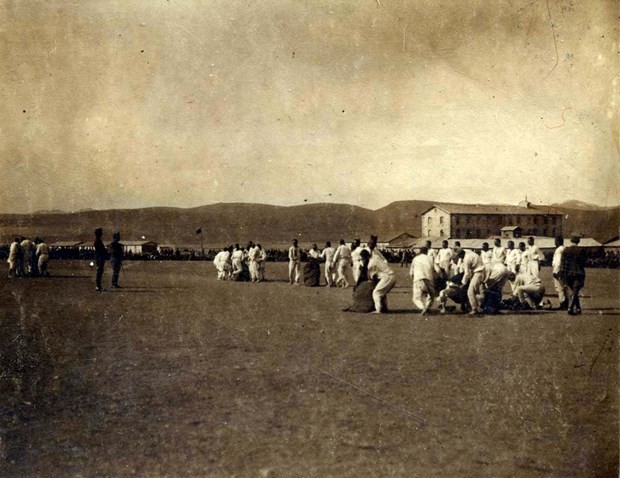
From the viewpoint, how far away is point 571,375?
559 cm

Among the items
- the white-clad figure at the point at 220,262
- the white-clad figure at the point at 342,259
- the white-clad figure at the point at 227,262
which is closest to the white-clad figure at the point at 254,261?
the white-clad figure at the point at 227,262

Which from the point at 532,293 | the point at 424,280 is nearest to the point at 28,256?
the point at 424,280

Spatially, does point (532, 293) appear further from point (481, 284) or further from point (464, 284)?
point (464, 284)

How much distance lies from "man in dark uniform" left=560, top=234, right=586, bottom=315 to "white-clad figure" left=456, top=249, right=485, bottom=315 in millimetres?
1358

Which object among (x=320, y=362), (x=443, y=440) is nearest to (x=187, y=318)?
(x=320, y=362)

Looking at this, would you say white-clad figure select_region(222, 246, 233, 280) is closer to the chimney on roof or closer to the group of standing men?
the group of standing men

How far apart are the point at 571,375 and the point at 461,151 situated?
2983 mm

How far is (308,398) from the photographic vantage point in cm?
480

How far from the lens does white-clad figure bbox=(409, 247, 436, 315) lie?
30.4 ft

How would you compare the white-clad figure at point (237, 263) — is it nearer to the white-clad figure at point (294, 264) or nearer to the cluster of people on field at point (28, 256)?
the white-clad figure at point (294, 264)

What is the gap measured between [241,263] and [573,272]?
10.8 m

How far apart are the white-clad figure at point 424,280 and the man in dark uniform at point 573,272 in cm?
218

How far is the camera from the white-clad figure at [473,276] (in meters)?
9.07

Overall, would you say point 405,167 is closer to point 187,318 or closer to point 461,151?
point 461,151
